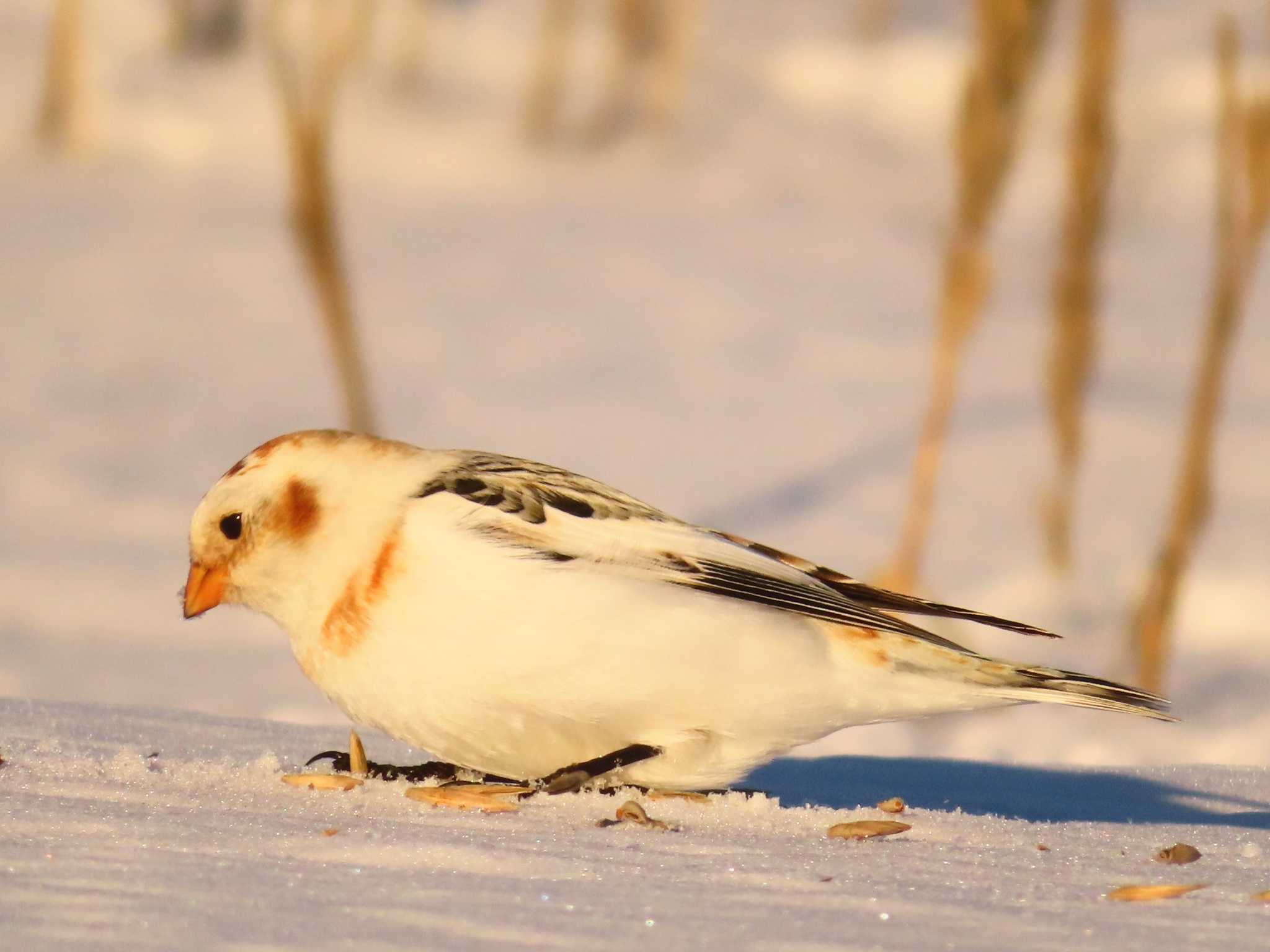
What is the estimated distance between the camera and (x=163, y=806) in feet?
7.70

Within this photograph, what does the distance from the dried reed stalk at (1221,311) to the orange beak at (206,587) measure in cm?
384

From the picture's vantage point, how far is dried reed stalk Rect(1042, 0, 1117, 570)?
6492 mm

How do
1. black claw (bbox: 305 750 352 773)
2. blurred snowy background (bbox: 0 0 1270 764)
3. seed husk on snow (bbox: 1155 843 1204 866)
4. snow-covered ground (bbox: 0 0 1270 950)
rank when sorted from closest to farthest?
snow-covered ground (bbox: 0 0 1270 950), seed husk on snow (bbox: 1155 843 1204 866), black claw (bbox: 305 750 352 773), blurred snowy background (bbox: 0 0 1270 764)

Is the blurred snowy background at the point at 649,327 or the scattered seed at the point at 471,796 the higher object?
the blurred snowy background at the point at 649,327

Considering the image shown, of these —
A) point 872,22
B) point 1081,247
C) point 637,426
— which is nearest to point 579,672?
point 1081,247

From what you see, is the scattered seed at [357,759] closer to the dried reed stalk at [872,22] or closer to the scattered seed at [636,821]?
the scattered seed at [636,821]

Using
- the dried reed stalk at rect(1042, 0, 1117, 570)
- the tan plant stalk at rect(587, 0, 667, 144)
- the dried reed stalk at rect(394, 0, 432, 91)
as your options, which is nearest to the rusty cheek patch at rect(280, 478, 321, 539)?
the dried reed stalk at rect(1042, 0, 1117, 570)

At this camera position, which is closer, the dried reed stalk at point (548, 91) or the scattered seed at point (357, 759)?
the scattered seed at point (357, 759)

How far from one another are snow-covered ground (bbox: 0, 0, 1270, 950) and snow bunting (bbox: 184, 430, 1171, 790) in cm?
13

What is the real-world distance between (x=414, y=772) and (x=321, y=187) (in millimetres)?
3619

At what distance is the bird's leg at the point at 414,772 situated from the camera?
2803mm

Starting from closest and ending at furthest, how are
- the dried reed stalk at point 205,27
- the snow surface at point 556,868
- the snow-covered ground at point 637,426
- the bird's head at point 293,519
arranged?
the snow surface at point 556,868 < the snow-covered ground at point 637,426 < the bird's head at point 293,519 < the dried reed stalk at point 205,27

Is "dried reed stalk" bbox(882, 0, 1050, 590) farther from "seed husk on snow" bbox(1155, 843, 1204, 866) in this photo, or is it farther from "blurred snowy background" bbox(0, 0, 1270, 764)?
"seed husk on snow" bbox(1155, 843, 1204, 866)

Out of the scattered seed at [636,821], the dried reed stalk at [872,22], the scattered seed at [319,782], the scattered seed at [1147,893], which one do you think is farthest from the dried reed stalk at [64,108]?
the scattered seed at [1147,893]
